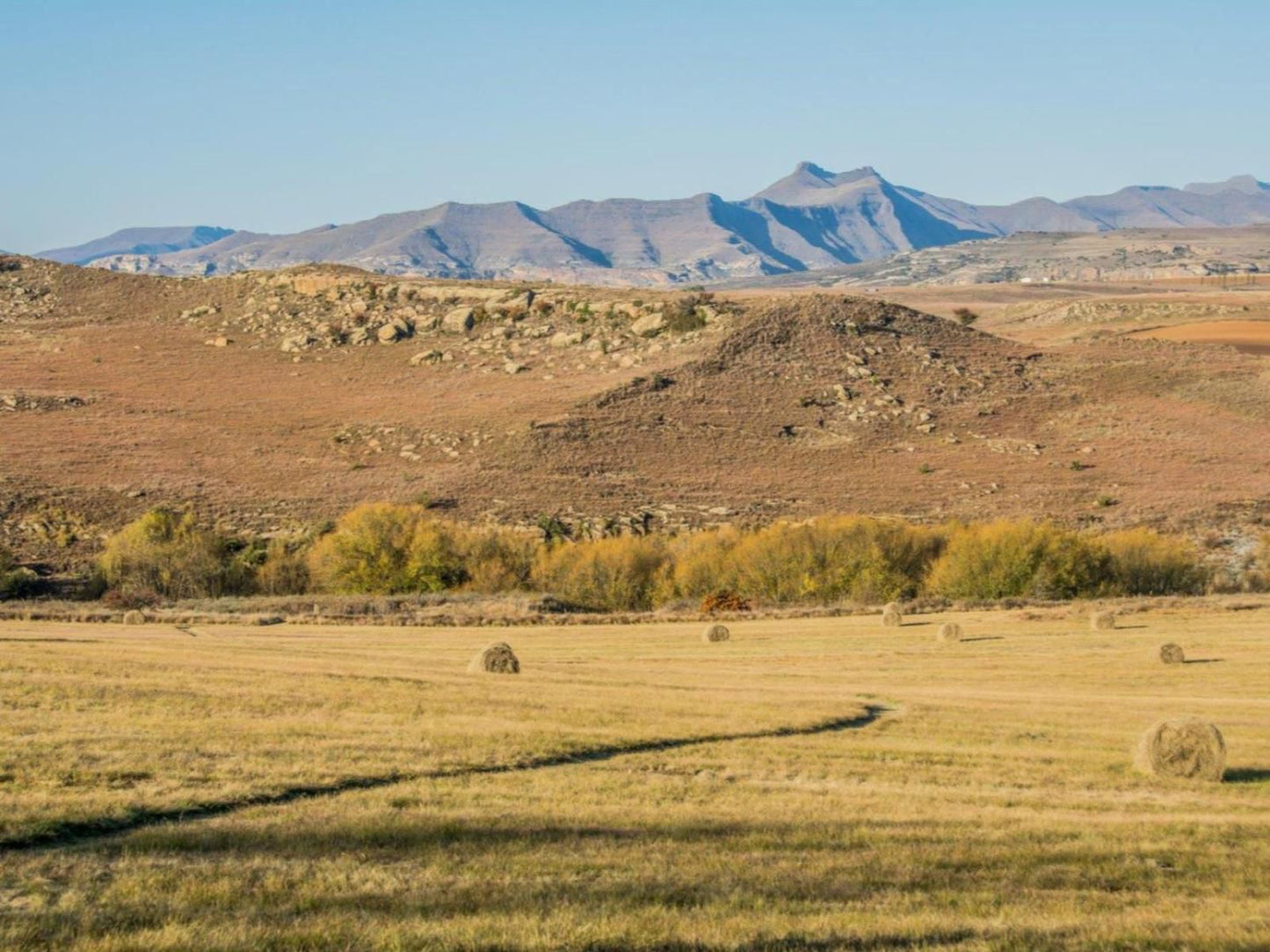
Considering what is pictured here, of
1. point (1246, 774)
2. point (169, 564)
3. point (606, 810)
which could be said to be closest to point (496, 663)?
point (606, 810)

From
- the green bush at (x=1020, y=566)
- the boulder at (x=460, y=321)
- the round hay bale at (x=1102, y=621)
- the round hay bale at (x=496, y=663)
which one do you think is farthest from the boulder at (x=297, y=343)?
the round hay bale at (x=496, y=663)

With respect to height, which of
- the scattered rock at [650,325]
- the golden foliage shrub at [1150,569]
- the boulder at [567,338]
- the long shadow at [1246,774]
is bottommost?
the golden foliage shrub at [1150,569]

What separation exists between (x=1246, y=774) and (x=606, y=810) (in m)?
10.5

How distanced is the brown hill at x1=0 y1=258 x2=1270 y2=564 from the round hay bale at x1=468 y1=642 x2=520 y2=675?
1310 inches

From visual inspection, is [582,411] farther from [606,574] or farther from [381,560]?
[381,560]

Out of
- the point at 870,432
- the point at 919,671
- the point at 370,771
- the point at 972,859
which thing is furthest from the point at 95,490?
the point at 972,859

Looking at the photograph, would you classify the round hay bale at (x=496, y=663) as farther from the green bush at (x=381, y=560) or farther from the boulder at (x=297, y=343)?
the boulder at (x=297, y=343)

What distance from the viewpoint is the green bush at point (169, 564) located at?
5666cm

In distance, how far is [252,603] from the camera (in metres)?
50.7

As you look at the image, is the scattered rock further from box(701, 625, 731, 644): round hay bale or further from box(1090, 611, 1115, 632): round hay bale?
box(1090, 611, 1115, 632): round hay bale

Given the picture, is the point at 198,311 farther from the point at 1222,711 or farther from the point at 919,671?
the point at 1222,711

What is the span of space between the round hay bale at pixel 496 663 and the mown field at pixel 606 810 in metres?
0.82

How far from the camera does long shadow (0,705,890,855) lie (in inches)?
526

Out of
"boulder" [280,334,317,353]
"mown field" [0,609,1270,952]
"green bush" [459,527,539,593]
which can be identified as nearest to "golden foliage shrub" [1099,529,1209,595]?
"mown field" [0,609,1270,952]
